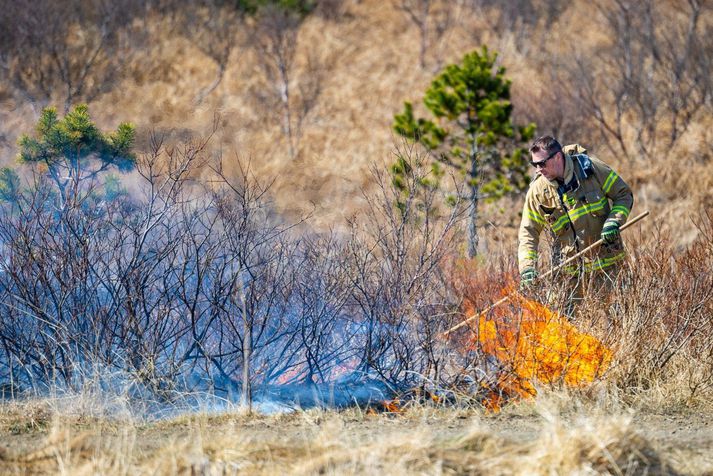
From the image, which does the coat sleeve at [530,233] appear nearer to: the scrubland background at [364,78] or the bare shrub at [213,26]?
the scrubland background at [364,78]

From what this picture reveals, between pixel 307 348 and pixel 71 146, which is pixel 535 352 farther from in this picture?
pixel 71 146

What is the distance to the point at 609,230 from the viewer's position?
6.42 m

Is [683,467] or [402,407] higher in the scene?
[402,407]

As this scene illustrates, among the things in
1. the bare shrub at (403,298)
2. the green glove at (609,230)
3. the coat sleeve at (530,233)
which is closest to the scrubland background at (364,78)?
the bare shrub at (403,298)

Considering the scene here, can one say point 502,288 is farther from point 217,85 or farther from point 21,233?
point 217,85

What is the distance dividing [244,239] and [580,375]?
2786mm

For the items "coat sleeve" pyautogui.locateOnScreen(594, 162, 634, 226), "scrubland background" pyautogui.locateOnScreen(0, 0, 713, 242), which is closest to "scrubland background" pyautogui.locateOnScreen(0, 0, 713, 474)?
"coat sleeve" pyautogui.locateOnScreen(594, 162, 634, 226)

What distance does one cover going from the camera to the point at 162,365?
6.85m

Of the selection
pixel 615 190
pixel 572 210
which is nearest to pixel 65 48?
pixel 572 210

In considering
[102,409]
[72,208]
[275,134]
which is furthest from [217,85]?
[102,409]

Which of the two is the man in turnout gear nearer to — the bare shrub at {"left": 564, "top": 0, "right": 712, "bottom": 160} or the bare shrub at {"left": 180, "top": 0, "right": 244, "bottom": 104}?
the bare shrub at {"left": 564, "top": 0, "right": 712, "bottom": 160}

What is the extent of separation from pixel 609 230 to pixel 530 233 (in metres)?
0.64

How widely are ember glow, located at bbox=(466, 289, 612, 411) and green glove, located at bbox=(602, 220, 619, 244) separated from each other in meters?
0.67

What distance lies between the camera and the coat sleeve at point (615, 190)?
659 centimetres
